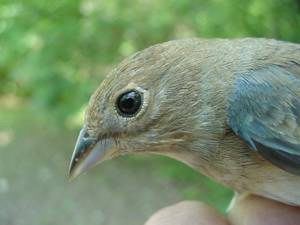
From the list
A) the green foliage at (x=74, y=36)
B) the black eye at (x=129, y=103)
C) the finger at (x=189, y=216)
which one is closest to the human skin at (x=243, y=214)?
the finger at (x=189, y=216)

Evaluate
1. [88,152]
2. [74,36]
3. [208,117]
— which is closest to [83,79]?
[74,36]

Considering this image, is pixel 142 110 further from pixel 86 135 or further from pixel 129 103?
pixel 86 135

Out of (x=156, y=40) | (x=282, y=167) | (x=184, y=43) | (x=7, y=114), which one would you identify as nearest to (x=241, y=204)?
(x=282, y=167)

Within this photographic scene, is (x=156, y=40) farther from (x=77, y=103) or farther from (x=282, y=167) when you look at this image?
(x=282, y=167)

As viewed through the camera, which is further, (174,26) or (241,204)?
(174,26)

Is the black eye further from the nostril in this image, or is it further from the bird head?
the nostril

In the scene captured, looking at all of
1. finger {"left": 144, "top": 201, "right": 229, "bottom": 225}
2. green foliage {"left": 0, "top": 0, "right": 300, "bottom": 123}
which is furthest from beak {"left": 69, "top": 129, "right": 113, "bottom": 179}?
green foliage {"left": 0, "top": 0, "right": 300, "bottom": 123}
